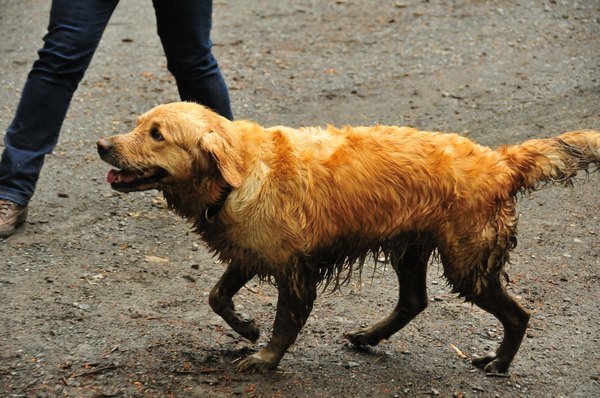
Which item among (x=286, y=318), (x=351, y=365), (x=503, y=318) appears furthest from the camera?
(x=351, y=365)

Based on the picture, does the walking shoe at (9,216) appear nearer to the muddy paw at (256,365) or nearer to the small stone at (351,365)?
the muddy paw at (256,365)

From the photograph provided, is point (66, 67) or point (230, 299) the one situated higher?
point (66, 67)

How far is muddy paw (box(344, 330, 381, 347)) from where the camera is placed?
184 inches

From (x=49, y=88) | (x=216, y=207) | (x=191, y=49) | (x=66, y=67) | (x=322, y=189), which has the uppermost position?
(x=191, y=49)

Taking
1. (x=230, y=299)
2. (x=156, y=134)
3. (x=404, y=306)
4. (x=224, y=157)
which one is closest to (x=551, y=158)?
(x=404, y=306)

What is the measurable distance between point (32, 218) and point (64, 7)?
5.09 ft

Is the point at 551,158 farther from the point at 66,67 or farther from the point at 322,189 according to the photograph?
the point at 66,67

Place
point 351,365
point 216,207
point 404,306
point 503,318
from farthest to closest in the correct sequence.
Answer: point 404,306
point 351,365
point 503,318
point 216,207

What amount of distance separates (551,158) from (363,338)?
1392mm

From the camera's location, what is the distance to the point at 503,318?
445 centimetres

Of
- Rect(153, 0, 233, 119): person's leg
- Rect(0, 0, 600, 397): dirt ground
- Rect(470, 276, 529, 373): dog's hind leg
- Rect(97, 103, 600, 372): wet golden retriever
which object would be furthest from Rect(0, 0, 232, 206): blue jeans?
Rect(470, 276, 529, 373): dog's hind leg

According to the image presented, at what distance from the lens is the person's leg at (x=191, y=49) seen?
5.35m

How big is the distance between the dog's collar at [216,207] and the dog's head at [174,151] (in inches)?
3.4

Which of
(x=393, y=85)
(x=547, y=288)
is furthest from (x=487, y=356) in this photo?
(x=393, y=85)
